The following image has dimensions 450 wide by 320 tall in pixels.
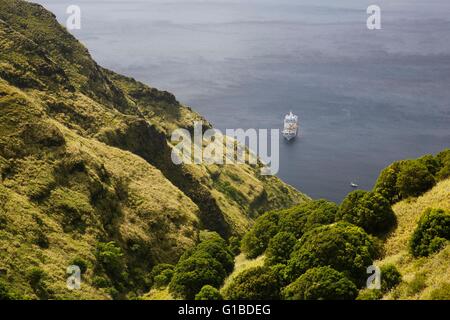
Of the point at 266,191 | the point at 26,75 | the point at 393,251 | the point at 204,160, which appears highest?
the point at 26,75

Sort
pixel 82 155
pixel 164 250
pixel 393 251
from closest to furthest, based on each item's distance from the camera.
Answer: pixel 393 251
pixel 164 250
pixel 82 155

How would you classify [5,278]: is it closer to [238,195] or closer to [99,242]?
[99,242]

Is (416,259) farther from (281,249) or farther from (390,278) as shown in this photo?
(281,249)

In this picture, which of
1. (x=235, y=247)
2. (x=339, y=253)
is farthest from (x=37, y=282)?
(x=339, y=253)

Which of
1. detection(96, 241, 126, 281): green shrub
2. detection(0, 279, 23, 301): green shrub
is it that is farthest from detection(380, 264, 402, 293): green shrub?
detection(96, 241, 126, 281): green shrub

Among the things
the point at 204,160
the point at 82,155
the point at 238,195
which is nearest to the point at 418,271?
the point at 82,155

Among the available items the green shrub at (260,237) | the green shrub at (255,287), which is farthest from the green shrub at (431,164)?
the green shrub at (255,287)
